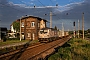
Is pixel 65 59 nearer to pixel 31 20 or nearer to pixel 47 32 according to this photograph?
pixel 47 32

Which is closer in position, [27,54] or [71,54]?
[71,54]

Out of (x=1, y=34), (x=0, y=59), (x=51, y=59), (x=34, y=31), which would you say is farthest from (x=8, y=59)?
(x=34, y=31)

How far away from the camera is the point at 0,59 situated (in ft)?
47.6

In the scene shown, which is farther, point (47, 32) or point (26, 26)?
point (26, 26)

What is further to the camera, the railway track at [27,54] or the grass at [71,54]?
the railway track at [27,54]

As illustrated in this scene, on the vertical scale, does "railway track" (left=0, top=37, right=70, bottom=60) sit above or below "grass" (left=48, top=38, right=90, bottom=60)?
below

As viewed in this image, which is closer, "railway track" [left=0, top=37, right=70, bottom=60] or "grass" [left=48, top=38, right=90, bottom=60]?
"grass" [left=48, top=38, right=90, bottom=60]

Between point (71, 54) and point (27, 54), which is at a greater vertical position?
point (71, 54)

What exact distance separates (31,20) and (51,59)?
1884 inches

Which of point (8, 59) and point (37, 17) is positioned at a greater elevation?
point (37, 17)

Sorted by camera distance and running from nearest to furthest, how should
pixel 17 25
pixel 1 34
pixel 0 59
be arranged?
pixel 0 59
pixel 1 34
pixel 17 25

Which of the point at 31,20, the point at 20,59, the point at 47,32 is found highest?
the point at 31,20

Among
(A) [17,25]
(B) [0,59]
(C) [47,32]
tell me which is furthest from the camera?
(A) [17,25]

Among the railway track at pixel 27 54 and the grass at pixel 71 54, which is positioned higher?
the grass at pixel 71 54
